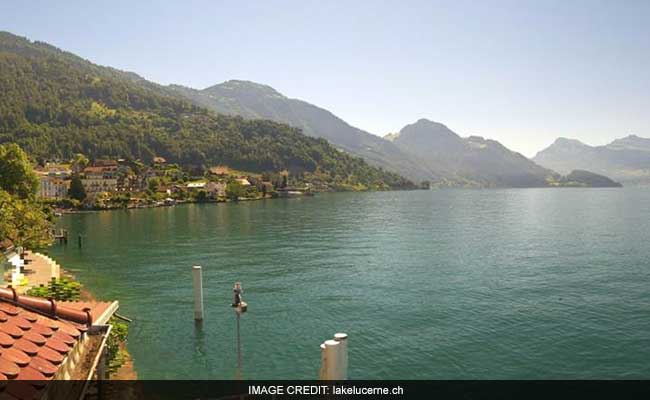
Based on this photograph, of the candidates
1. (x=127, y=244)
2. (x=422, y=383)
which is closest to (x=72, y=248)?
(x=127, y=244)

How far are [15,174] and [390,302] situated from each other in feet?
284

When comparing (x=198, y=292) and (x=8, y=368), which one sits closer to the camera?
(x=8, y=368)

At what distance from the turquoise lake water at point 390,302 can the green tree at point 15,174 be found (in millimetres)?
26224

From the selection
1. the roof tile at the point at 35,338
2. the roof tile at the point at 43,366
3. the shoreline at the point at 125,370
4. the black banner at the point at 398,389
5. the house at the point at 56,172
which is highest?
the house at the point at 56,172

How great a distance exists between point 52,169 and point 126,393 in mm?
206565

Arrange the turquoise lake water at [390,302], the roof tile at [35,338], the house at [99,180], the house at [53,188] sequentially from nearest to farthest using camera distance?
1. the roof tile at [35,338]
2. the turquoise lake water at [390,302]
3. the house at [53,188]
4. the house at [99,180]

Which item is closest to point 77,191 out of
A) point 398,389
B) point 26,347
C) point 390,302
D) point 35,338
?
point 390,302

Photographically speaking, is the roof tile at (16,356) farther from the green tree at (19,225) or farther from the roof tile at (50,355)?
the green tree at (19,225)

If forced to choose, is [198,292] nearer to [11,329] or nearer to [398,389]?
[398,389]

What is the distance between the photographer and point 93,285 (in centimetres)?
4309

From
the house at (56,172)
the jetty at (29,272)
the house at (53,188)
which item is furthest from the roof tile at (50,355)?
the house at (56,172)

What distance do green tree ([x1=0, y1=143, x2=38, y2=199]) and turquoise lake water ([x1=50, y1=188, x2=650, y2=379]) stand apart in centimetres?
2622

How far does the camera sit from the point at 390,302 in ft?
121

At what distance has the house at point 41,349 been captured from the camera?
21.5ft
